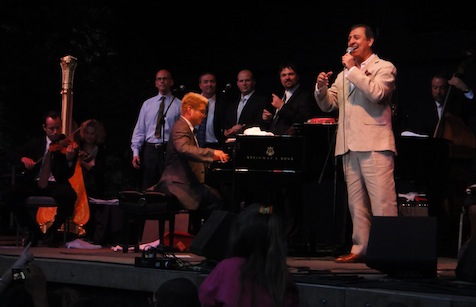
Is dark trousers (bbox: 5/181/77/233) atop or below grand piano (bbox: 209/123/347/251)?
below

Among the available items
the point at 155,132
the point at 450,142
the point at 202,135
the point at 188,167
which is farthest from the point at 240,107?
the point at 450,142

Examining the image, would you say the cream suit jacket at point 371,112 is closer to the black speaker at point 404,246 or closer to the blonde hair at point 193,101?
the black speaker at point 404,246

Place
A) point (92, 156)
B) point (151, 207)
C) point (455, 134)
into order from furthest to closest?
point (92, 156) → point (455, 134) → point (151, 207)

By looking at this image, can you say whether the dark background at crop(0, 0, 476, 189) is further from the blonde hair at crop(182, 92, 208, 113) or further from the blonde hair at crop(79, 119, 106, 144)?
the blonde hair at crop(182, 92, 208, 113)

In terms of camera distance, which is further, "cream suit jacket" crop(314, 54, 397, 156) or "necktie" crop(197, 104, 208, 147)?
"necktie" crop(197, 104, 208, 147)

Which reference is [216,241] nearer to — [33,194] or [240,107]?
[33,194]

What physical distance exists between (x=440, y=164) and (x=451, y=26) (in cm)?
224

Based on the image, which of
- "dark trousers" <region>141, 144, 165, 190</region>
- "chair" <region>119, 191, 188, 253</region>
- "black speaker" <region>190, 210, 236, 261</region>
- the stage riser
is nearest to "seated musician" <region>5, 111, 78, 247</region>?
"chair" <region>119, 191, 188, 253</region>

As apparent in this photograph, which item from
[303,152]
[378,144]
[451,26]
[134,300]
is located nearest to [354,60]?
[378,144]

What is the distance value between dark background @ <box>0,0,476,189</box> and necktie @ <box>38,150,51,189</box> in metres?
2.80

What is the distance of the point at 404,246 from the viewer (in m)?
5.98

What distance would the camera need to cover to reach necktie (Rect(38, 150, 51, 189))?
9.14 m

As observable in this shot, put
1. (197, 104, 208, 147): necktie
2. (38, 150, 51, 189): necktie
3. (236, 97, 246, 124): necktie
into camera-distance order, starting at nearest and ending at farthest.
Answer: (38, 150, 51, 189): necktie
(236, 97, 246, 124): necktie
(197, 104, 208, 147): necktie

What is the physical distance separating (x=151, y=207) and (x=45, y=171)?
4.30 feet
